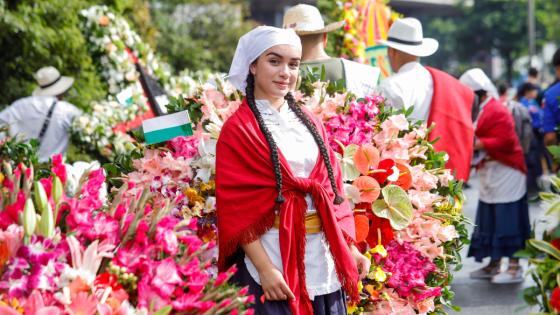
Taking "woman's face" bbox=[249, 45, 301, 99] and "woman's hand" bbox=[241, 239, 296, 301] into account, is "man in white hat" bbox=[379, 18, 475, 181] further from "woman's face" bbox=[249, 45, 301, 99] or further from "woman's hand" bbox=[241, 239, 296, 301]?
"woman's hand" bbox=[241, 239, 296, 301]

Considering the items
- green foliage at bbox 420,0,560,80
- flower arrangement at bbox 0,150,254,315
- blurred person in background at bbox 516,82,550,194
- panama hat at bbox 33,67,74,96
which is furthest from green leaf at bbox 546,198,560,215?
green foliage at bbox 420,0,560,80

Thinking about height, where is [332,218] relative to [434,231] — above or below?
above

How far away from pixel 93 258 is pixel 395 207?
7.12 feet

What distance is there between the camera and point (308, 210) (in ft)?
13.6

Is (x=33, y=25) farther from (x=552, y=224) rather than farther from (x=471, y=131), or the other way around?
(x=552, y=224)

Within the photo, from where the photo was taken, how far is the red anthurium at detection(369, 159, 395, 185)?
16.8 feet

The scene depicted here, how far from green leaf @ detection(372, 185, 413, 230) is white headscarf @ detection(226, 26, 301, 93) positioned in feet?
3.67

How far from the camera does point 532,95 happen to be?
50.1 feet

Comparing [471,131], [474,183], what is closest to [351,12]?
[471,131]

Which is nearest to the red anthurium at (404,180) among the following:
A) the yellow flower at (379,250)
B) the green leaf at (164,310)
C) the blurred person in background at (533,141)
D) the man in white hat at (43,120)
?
the yellow flower at (379,250)

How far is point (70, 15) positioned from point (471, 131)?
215 inches

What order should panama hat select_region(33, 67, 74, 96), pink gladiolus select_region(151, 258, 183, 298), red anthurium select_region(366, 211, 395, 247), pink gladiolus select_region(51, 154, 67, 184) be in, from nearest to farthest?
1. pink gladiolus select_region(151, 258, 183, 298)
2. pink gladiolus select_region(51, 154, 67, 184)
3. red anthurium select_region(366, 211, 395, 247)
4. panama hat select_region(33, 67, 74, 96)

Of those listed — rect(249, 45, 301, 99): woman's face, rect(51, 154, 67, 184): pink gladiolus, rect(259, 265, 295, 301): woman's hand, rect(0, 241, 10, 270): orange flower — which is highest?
rect(249, 45, 301, 99): woman's face

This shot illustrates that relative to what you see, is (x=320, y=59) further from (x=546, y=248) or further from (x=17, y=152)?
(x=546, y=248)
